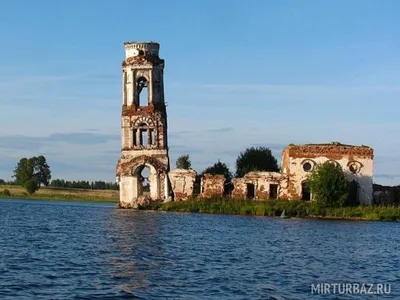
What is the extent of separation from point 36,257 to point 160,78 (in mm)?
40128

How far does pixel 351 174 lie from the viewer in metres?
56.7

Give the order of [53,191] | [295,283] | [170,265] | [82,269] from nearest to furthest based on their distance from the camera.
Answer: [295,283]
[82,269]
[170,265]
[53,191]

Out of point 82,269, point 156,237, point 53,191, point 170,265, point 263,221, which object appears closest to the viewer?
point 82,269

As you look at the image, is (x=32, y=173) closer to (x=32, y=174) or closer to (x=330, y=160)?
(x=32, y=174)

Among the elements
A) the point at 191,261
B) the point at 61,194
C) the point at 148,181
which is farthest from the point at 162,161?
the point at 61,194

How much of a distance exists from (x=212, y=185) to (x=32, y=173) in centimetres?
7162

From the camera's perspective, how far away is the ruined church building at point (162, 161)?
56.8m

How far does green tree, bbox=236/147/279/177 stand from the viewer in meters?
75.2

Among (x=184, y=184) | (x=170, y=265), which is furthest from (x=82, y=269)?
(x=184, y=184)

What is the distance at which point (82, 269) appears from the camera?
73.7 ft

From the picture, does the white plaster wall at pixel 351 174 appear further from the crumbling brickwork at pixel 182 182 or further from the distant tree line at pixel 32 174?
the distant tree line at pixel 32 174

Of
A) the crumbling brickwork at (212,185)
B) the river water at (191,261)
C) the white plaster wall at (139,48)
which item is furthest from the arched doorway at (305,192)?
the white plaster wall at (139,48)

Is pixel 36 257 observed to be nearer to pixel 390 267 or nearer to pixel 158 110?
pixel 390 267

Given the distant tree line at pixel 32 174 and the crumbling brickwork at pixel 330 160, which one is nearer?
the crumbling brickwork at pixel 330 160
